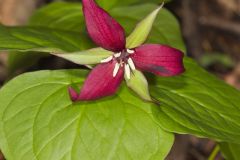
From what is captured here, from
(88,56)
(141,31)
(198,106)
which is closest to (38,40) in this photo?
(88,56)

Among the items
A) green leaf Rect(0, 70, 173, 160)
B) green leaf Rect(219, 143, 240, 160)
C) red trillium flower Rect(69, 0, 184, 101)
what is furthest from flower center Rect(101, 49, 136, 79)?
green leaf Rect(219, 143, 240, 160)

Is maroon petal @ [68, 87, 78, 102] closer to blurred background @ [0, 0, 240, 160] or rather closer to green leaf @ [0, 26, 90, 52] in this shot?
green leaf @ [0, 26, 90, 52]

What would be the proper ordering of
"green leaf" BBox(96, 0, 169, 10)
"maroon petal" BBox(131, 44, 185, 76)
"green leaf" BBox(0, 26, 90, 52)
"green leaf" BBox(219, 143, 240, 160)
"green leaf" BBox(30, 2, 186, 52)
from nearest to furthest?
"maroon petal" BBox(131, 44, 185, 76) → "green leaf" BBox(0, 26, 90, 52) → "green leaf" BBox(219, 143, 240, 160) → "green leaf" BBox(30, 2, 186, 52) → "green leaf" BBox(96, 0, 169, 10)

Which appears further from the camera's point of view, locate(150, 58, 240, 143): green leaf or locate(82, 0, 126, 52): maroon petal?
locate(150, 58, 240, 143): green leaf

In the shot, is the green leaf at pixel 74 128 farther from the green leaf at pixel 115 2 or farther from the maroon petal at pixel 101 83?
the green leaf at pixel 115 2

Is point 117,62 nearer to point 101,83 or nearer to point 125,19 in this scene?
point 101,83

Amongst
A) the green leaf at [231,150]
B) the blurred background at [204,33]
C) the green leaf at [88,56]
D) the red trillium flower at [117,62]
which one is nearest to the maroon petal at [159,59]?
the red trillium flower at [117,62]
